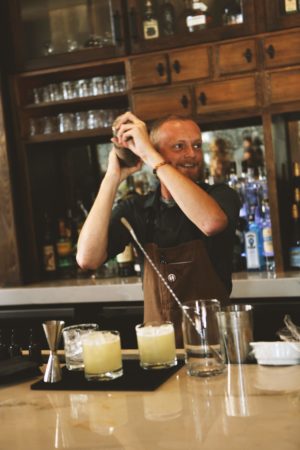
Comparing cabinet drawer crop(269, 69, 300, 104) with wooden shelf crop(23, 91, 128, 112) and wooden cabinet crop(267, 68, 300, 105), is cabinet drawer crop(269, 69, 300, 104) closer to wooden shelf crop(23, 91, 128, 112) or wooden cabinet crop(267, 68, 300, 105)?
wooden cabinet crop(267, 68, 300, 105)

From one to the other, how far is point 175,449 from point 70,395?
0.45 meters

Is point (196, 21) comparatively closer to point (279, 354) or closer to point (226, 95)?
point (226, 95)

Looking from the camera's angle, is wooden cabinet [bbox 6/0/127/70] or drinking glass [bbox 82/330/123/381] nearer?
drinking glass [bbox 82/330/123/381]

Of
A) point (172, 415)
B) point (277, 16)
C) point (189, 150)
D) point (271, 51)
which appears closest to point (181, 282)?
point (189, 150)

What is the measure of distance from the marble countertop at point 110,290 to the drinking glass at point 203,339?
5.20 feet

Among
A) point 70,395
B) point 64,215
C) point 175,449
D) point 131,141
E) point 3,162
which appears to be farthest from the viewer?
point 64,215

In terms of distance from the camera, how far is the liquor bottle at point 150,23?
349cm

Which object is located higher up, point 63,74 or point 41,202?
point 63,74

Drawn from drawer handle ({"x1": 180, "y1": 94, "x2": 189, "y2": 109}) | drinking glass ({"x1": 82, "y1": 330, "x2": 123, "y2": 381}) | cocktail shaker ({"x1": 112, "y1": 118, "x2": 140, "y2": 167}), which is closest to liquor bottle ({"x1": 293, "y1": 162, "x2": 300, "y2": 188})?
drawer handle ({"x1": 180, "y1": 94, "x2": 189, "y2": 109})

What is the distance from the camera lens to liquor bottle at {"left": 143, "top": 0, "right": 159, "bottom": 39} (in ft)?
11.5

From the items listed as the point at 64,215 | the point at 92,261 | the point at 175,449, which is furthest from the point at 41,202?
the point at 175,449

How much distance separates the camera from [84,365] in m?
1.65

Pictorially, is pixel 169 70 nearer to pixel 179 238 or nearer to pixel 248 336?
pixel 179 238

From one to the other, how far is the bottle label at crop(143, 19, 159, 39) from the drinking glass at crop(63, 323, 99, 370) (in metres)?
2.13
